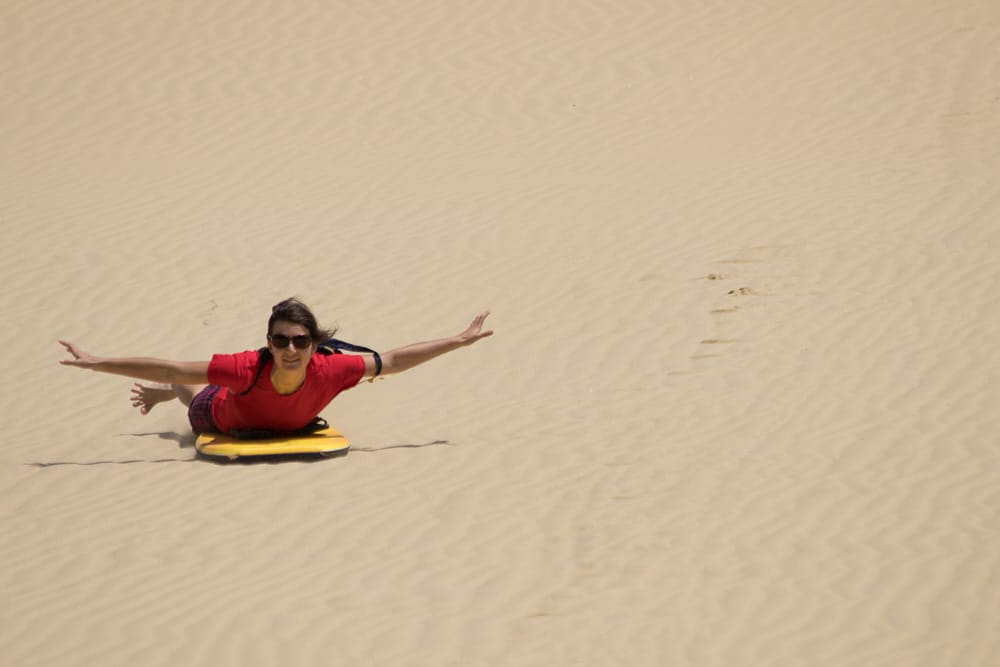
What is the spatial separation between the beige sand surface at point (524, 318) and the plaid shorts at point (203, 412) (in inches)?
7.7

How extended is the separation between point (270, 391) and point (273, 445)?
0.38 m

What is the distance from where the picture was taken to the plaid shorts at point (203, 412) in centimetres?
777

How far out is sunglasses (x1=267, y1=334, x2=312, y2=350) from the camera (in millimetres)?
6684

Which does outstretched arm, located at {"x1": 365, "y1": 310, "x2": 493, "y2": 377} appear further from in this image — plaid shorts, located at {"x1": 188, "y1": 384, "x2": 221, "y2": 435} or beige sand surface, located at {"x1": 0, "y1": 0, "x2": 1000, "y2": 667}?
plaid shorts, located at {"x1": 188, "y1": 384, "x2": 221, "y2": 435}

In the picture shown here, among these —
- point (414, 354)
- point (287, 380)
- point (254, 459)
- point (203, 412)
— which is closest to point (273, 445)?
point (254, 459)

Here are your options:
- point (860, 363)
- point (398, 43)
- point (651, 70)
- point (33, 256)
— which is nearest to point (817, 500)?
point (860, 363)

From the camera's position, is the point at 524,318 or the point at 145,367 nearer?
the point at 145,367

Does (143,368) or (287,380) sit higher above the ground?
(143,368)

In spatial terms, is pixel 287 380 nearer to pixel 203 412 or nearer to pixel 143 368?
pixel 143 368

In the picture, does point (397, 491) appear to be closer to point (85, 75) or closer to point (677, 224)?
point (677, 224)

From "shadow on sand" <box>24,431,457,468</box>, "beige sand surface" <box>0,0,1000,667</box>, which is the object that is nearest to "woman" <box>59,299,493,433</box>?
"shadow on sand" <box>24,431,457,468</box>

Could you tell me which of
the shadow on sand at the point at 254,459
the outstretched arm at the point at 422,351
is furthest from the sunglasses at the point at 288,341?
the shadow on sand at the point at 254,459

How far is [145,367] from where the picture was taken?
647 centimetres

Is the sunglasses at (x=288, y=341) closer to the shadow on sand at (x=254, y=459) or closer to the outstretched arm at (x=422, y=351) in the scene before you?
the outstretched arm at (x=422, y=351)
